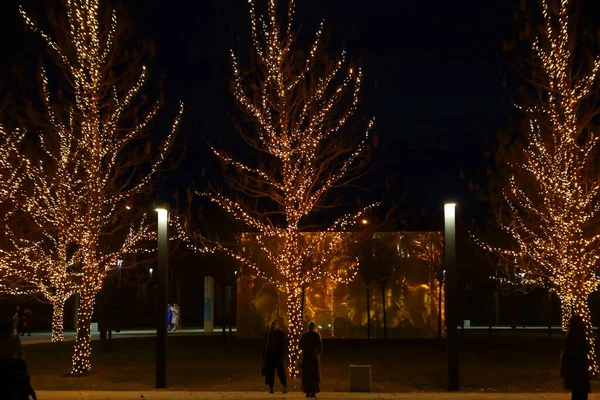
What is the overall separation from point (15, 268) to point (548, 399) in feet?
64.0

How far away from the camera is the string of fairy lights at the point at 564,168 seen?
21516 millimetres

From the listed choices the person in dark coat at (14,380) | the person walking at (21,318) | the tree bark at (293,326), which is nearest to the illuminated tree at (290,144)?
the tree bark at (293,326)

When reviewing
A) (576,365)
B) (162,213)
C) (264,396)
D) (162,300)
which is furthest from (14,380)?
(162,213)

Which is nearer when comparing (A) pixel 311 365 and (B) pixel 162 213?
(A) pixel 311 365

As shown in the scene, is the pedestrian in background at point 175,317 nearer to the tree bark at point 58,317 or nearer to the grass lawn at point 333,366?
the tree bark at point 58,317

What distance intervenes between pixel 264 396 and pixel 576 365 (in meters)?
7.22

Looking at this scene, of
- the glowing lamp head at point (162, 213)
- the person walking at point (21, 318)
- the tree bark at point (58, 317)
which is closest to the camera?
the glowing lamp head at point (162, 213)

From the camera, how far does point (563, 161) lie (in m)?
22.4

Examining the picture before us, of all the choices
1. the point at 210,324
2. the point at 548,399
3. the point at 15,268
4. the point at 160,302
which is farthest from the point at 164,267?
the point at 210,324

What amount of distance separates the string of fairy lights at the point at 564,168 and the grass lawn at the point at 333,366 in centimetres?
298

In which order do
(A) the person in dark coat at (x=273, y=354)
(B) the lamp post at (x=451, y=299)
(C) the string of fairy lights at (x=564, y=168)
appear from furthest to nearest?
(C) the string of fairy lights at (x=564, y=168), (B) the lamp post at (x=451, y=299), (A) the person in dark coat at (x=273, y=354)

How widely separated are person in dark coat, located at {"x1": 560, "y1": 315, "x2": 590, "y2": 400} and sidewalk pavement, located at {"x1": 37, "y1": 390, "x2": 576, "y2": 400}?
4.63 metres

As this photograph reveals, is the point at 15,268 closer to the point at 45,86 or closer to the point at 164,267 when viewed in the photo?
the point at 45,86

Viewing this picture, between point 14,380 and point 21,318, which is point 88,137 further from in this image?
point 21,318
